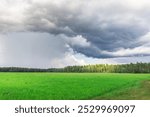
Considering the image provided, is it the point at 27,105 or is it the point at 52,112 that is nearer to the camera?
the point at 52,112

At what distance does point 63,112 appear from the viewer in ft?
65.0

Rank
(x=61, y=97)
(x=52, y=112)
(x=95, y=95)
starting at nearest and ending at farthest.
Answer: (x=52, y=112)
(x=61, y=97)
(x=95, y=95)

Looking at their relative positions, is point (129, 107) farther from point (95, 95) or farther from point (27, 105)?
point (95, 95)

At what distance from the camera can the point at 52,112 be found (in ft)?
64.3

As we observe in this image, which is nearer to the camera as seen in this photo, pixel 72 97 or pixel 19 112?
pixel 19 112

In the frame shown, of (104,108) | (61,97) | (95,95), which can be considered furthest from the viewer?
(95,95)

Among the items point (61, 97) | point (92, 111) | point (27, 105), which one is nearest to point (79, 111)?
point (92, 111)

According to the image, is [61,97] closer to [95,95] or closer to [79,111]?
[95,95]

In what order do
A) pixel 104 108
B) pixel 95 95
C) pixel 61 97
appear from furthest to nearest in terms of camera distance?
1. pixel 95 95
2. pixel 61 97
3. pixel 104 108

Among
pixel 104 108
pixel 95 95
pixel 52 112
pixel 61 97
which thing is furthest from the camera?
pixel 95 95

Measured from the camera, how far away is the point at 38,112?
1995cm

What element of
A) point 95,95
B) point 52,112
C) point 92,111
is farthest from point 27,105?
point 95,95

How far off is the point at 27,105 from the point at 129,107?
21.4ft

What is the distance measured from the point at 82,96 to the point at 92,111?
39.9 feet
